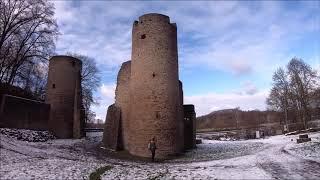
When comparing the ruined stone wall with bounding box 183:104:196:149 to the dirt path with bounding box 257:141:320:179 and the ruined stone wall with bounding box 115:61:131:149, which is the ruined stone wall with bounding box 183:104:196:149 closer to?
the ruined stone wall with bounding box 115:61:131:149

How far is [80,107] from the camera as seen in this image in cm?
3303

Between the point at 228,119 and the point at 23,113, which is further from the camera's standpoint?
the point at 228,119

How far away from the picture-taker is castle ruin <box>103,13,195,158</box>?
22297 millimetres

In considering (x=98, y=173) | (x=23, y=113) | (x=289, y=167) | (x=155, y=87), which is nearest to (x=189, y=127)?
(x=155, y=87)

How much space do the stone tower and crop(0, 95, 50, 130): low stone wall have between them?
1409 millimetres

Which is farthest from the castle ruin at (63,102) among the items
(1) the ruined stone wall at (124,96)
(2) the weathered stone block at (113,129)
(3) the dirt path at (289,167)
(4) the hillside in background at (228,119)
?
(4) the hillside in background at (228,119)

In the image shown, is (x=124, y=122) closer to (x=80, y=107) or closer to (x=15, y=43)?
(x=80, y=107)

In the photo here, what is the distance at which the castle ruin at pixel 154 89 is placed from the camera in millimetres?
22297

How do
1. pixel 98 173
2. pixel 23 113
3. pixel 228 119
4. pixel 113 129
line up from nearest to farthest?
1. pixel 98 173
2. pixel 23 113
3. pixel 113 129
4. pixel 228 119

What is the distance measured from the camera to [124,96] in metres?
27.0

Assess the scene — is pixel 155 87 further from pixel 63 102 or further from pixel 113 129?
pixel 63 102

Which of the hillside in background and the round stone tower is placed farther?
the hillside in background

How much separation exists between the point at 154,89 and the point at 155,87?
0.15 metres

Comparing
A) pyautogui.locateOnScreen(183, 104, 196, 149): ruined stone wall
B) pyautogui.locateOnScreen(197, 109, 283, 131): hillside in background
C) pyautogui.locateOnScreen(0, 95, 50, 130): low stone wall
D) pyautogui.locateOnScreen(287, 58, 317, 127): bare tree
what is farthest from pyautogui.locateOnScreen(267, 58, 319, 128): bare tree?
pyautogui.locateOnScreen(197, 109, 283, 131): hillside in background
